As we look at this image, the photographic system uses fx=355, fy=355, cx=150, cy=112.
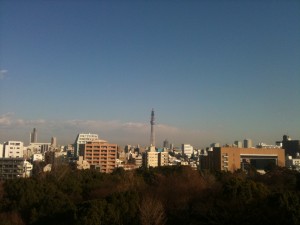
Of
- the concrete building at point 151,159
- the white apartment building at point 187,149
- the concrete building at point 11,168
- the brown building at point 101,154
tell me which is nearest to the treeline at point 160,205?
the concrete building at point 11,168

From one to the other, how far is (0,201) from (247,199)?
36.2 ft

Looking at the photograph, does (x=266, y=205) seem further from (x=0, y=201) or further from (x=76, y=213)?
(x=0, y=201)

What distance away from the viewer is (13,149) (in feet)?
161

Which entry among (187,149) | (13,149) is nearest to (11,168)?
(13,149)

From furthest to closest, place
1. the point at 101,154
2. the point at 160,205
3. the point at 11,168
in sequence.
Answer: the point at 101,154, the point at 11,168, the point at 160,205

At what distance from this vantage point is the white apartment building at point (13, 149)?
48141mm

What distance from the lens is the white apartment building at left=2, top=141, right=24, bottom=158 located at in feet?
158

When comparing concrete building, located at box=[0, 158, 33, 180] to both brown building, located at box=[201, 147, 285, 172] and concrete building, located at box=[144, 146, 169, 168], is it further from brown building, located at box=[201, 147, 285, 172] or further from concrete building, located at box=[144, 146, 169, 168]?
concrete building, located at box=[144, 146, 169, 168]

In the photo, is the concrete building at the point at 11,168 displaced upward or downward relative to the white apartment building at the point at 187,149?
downward

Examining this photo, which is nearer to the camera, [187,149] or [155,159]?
[155,159]

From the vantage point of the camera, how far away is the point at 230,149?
38.8m

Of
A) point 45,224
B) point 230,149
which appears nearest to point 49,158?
point 230,149

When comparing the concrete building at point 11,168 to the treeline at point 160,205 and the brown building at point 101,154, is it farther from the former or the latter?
the treeline at point 160,205

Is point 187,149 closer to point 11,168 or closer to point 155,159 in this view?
point 155,159
